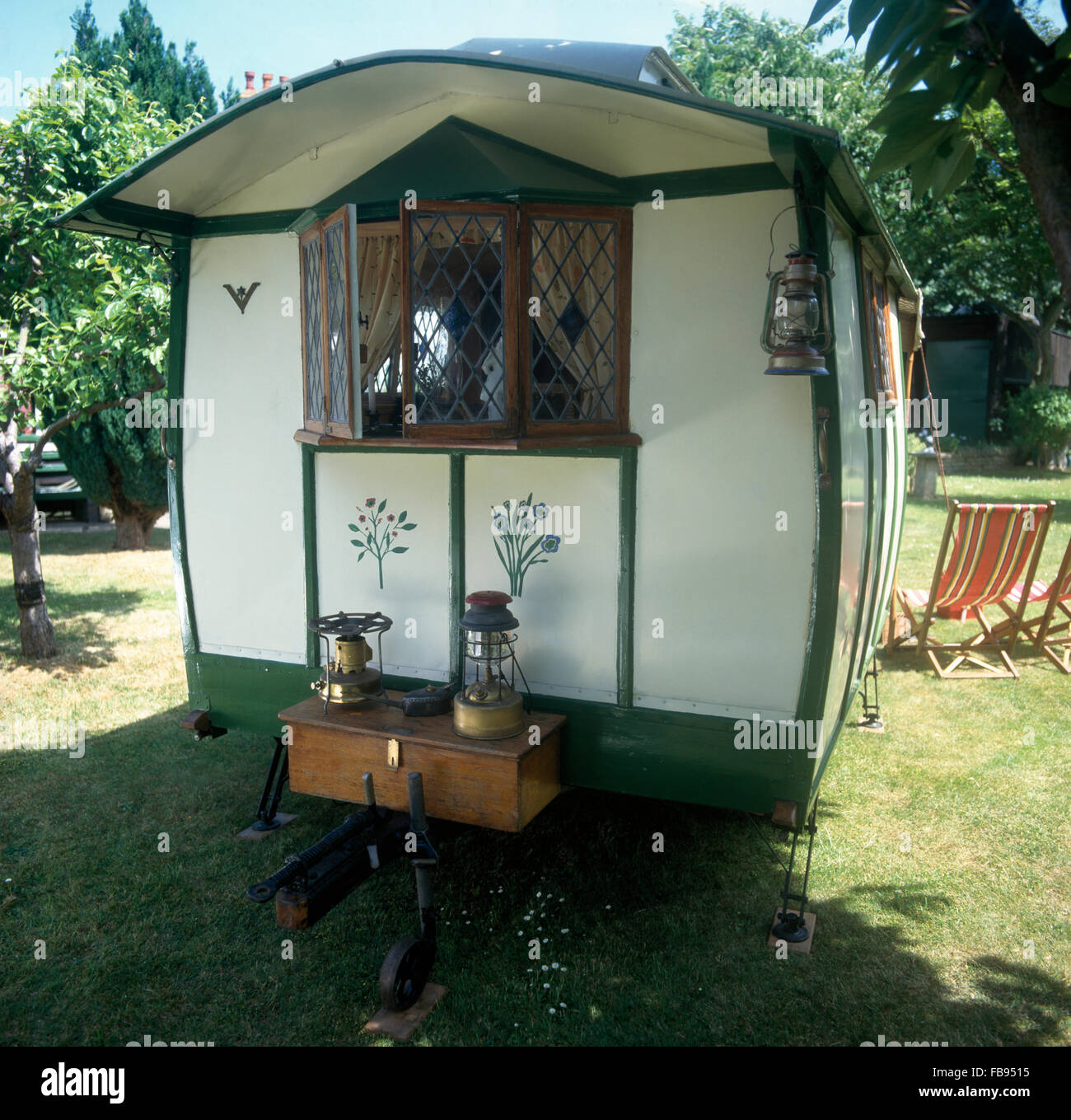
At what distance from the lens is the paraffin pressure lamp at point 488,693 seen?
3.81m

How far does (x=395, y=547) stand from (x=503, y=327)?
127cm

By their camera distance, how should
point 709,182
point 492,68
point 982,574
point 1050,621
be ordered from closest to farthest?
point 492,68 < point 709,182 < point 982,574 < point 1050,621

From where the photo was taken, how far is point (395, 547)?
14.5ft

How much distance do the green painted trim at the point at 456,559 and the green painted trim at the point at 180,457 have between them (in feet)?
5.10

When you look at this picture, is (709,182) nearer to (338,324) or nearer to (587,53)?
(587,53)

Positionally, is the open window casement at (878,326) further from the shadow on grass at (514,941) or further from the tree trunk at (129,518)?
the tree trunk at (129,518)

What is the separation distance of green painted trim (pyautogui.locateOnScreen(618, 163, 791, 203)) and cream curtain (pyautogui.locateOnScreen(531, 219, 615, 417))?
0.23 meters

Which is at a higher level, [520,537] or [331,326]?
[331,326]

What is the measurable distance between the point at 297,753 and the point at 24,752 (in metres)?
3.25

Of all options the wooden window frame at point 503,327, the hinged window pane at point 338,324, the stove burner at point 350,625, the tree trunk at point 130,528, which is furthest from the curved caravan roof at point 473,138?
the tree trunk at point 130,528

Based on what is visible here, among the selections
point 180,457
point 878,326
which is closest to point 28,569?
point 180,457

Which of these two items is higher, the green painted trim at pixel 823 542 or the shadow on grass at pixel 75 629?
the green painted trim at pixel 823 542

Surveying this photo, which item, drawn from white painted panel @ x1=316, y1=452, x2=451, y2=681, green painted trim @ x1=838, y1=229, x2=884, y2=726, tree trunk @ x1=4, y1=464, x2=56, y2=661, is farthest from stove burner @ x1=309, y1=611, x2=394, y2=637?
tree trunk @ x1=4, y1=464, x2=56, y2=661
